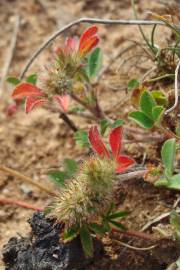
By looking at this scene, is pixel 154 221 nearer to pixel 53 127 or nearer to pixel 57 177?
pixel 57 177

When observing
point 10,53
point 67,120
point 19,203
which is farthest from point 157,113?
point 10,53

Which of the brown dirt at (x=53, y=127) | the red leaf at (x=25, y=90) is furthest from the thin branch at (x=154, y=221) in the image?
the red leaf at (x=25, y=90)

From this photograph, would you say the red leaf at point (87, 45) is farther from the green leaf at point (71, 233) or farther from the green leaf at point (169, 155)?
the green leaf at point (71, 233)

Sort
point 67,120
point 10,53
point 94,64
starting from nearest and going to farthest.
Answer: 1. point 94,64
2. point 67,120
3. point 10,53

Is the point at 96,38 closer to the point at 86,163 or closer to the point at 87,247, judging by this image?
the point at 86,163

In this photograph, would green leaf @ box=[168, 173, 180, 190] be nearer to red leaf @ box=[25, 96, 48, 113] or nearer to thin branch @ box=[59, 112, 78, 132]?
red leaf @ box=[25, 96, 48, 113]

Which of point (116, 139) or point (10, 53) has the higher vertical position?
point (10, 53)

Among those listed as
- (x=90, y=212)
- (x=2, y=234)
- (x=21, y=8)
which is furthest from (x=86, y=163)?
(x=21, y=8)
